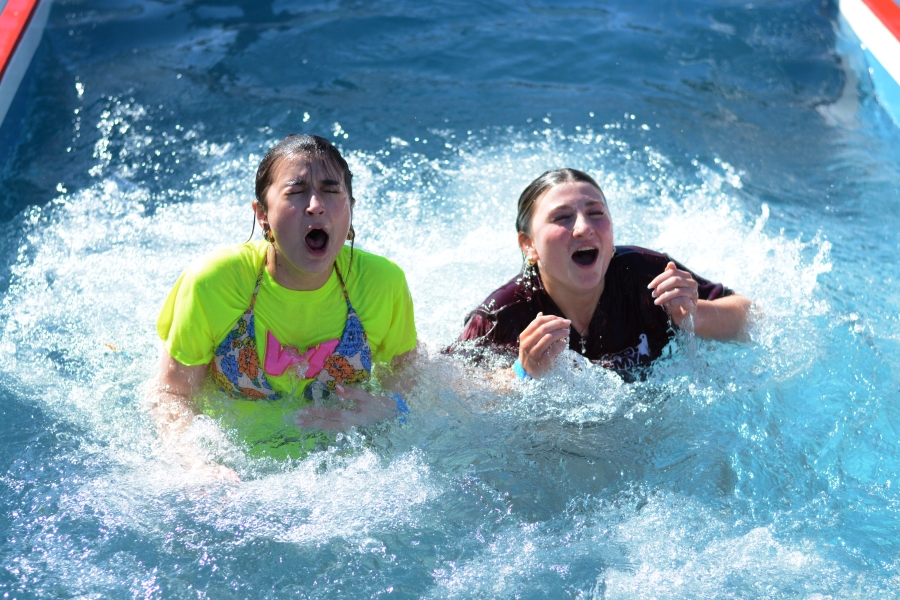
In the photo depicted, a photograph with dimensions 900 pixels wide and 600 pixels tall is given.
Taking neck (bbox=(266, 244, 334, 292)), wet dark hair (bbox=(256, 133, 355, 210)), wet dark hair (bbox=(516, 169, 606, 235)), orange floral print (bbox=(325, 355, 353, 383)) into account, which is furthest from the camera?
wet dark hair (bbox=(516, 169, 606, 235))

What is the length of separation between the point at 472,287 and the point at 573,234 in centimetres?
146

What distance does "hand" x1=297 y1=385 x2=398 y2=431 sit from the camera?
3.54 meters

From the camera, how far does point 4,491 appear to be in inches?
136

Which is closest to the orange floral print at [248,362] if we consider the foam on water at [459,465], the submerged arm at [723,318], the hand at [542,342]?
the foam on water at [459,465]

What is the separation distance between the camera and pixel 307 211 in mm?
3229

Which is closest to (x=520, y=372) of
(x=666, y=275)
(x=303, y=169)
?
(x=666, y=275)

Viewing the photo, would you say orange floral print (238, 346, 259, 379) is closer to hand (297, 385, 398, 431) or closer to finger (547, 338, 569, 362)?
hand (297, 385, 398, 431)

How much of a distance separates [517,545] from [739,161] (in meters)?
3.68

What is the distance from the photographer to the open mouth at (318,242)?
3.31 metres

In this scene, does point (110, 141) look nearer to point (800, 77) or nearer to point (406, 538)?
point (406, 538)

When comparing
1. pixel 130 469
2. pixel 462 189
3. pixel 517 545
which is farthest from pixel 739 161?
pixel 130 469

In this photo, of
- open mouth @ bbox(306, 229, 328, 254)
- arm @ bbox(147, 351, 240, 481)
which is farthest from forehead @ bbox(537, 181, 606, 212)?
arm @ bbox(147, 351, 240, 481)

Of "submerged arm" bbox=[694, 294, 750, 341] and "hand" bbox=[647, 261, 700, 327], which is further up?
"hand" bbox=[647, 261, 700, 327]

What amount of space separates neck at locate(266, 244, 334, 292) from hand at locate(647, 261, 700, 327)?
4.09ft
